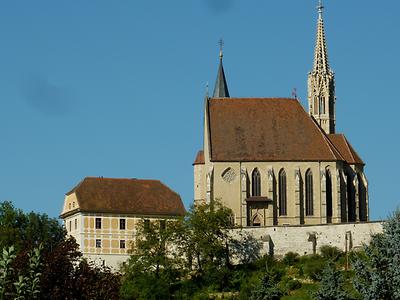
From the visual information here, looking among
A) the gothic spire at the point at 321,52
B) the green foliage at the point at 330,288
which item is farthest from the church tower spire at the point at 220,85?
the green foliage at the point at 330,288

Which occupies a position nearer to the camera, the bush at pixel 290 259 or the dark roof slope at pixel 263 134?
the bush at pixel 290 259

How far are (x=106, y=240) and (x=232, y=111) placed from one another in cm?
1617

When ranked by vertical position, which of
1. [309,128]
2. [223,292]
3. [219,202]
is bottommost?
[223,292]

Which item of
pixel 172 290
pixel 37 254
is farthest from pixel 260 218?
pixel 37 254

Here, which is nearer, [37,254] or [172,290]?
[37,254]

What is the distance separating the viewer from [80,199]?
10194 centimetres

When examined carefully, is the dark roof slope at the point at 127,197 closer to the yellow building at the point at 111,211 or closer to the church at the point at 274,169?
the yellow building at the point at 111,211

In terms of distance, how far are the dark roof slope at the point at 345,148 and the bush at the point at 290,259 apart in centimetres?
1362

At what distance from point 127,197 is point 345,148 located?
1970cm

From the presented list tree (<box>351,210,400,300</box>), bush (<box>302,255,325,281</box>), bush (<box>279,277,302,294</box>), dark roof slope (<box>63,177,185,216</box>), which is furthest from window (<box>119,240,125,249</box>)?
tree (<box>351,210,400,300</box>)

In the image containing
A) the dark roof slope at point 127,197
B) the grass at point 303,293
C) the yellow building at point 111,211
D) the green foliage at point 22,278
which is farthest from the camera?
the dark roof slope at point 127,197

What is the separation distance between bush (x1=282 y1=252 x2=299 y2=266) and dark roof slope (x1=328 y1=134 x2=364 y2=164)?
536 inches

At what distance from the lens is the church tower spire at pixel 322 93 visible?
106125 mm

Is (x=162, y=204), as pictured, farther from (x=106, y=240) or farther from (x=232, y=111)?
(x=232, y=111)
